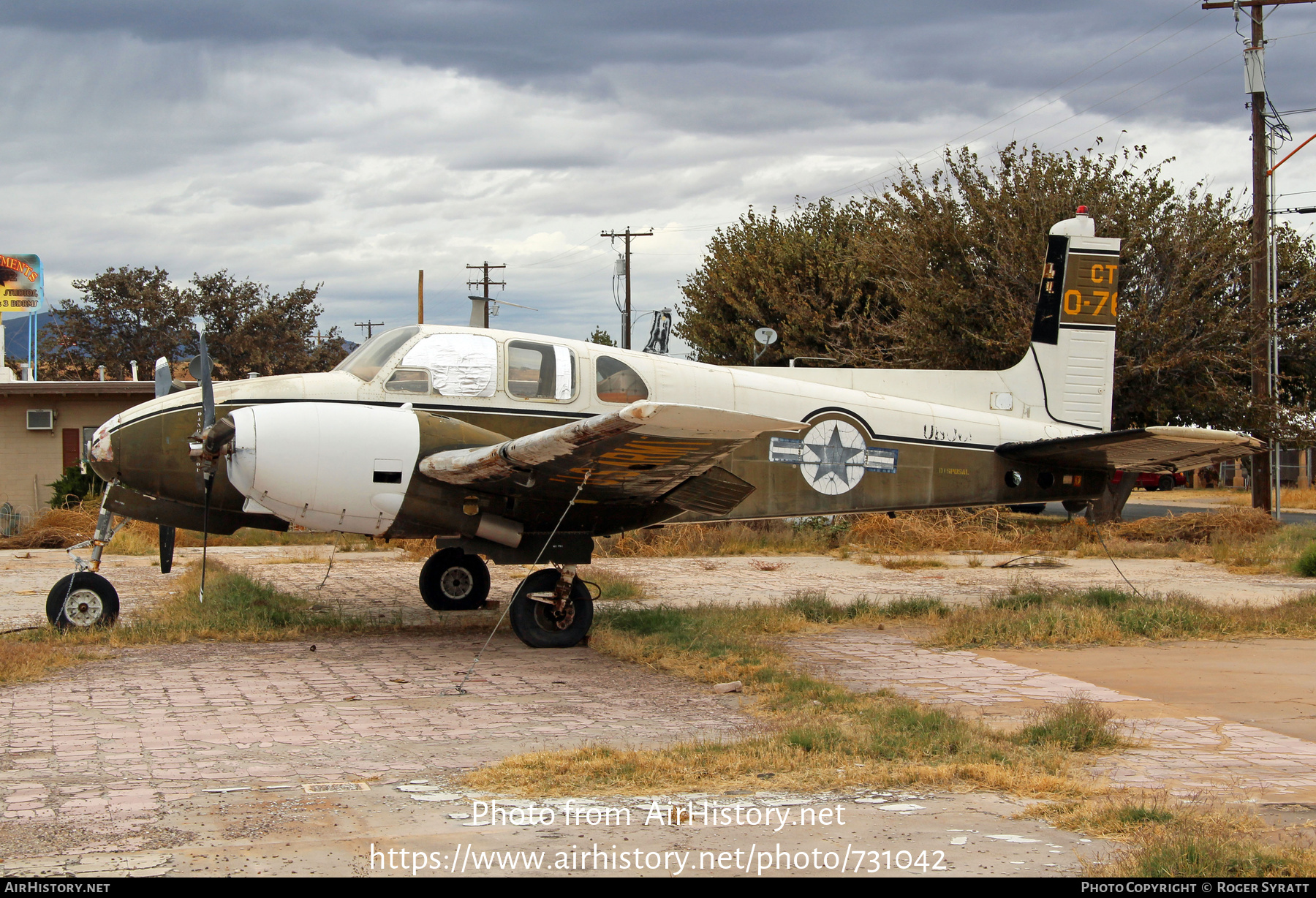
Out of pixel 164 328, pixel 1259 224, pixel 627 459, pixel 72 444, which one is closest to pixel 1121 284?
pixel 1259 224

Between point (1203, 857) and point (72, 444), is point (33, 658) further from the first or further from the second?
point (72, 444)

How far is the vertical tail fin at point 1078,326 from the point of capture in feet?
41.2

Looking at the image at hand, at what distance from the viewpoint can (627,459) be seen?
8.55 meters

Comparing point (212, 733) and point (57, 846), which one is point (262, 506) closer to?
point (212, 733)

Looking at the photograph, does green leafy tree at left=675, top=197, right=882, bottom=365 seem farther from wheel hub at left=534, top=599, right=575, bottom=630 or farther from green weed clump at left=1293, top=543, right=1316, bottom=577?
wheel hub at left=534, top=599, right=575, bottom=630

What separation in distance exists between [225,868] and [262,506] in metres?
5.43

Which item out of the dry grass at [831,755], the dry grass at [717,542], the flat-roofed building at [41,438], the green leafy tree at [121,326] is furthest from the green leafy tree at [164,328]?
the dry grass at [831,755]

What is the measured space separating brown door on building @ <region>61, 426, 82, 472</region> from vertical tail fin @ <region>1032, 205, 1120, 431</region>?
23.3m

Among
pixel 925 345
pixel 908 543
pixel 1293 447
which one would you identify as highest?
pixel 925 345

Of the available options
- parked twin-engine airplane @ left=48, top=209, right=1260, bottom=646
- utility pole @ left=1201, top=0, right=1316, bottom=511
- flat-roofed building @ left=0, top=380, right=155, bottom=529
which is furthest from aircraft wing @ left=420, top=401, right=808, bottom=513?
flat-roofed building @ left=0, top=380, right=155, bottom=529

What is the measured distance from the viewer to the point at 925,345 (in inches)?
965

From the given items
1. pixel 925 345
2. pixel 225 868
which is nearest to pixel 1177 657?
pixel 225 868

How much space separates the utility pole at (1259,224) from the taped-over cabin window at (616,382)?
17530 mm

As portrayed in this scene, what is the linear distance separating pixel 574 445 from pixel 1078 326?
7.31 m
